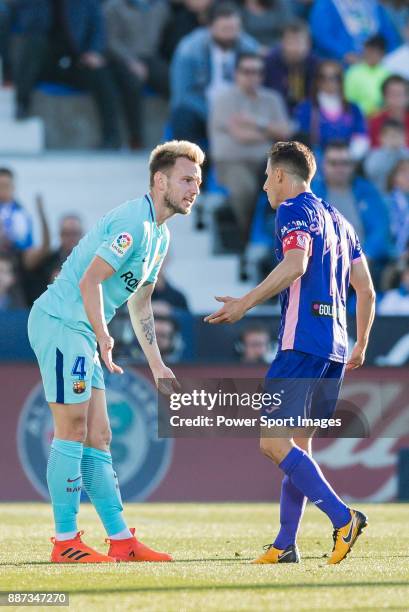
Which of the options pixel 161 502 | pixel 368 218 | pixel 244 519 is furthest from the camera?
pixel 368 218

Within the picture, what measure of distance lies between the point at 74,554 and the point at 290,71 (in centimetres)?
1002

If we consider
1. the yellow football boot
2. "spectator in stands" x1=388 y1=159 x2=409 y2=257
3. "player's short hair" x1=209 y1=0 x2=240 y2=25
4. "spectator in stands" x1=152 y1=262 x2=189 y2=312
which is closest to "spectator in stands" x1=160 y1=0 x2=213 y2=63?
"player's short hair" x1=209 y1=0 x2=240 y2=25

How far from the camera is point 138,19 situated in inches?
682

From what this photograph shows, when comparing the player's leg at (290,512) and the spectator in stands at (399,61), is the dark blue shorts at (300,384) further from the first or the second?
the spectator in stands at (399,61)

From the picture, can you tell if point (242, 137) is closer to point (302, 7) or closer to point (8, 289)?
point (8, 289)

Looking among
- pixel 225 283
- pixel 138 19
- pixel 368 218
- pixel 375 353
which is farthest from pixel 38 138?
pixel 375 353

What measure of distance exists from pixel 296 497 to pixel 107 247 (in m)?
1.58

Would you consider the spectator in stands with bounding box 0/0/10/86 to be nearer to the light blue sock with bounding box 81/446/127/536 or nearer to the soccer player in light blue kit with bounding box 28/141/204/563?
the soccer player in light blue kit with bounding box 28/141/204/563

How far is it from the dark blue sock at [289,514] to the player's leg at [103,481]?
648 mm

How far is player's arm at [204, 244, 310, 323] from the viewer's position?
7109mm

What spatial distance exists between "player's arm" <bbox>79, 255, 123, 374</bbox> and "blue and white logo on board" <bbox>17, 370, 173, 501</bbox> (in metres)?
5.45

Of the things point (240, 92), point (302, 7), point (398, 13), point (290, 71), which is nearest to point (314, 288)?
point (240, 92)

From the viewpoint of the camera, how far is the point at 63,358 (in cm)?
761

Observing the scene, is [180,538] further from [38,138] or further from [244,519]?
[38,138]
